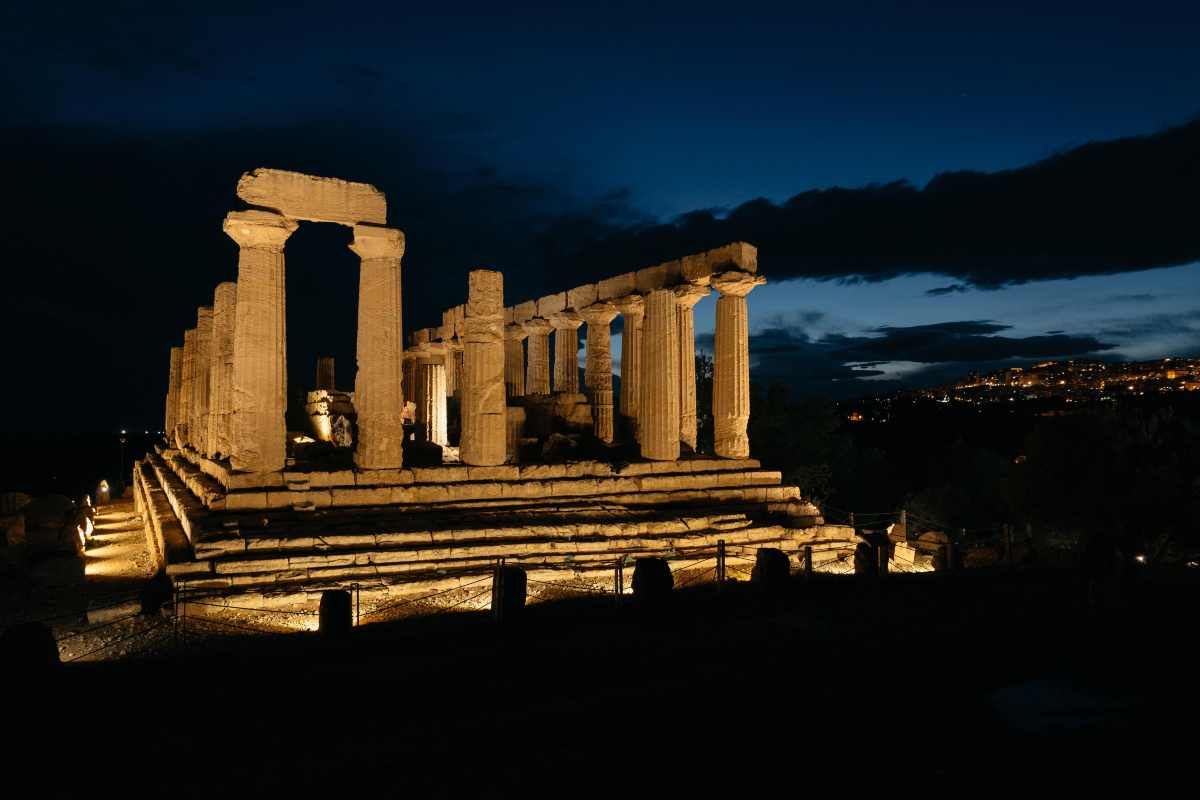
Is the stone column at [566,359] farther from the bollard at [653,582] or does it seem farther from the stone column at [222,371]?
the bollard at [653,582]

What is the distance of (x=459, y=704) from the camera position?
244 inches

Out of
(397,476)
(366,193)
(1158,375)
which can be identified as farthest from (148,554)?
(1158,375)

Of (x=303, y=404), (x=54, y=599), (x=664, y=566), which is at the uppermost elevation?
(x=303, y=404)

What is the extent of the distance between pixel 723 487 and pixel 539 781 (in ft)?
47.6

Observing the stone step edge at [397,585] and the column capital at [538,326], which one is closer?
the stone step edge at [397,585]

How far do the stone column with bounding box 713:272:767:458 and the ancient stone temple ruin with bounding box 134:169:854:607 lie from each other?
0.06 meters

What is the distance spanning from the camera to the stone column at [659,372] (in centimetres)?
2006

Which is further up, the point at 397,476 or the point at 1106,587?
the point at 397,476

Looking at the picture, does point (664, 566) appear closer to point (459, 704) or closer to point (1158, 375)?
point (459, 704)

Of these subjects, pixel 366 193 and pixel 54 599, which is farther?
pixel 366 193

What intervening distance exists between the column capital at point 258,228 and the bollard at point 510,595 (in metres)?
9.76

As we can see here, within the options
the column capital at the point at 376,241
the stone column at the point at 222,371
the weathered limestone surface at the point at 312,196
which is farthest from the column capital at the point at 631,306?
the stone column at the point at 222,371

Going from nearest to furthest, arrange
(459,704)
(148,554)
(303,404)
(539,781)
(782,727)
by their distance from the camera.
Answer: (539,781) < (782,727) < (459,704) < (148,554) < (303,404)

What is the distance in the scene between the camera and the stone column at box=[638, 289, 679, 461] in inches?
790
